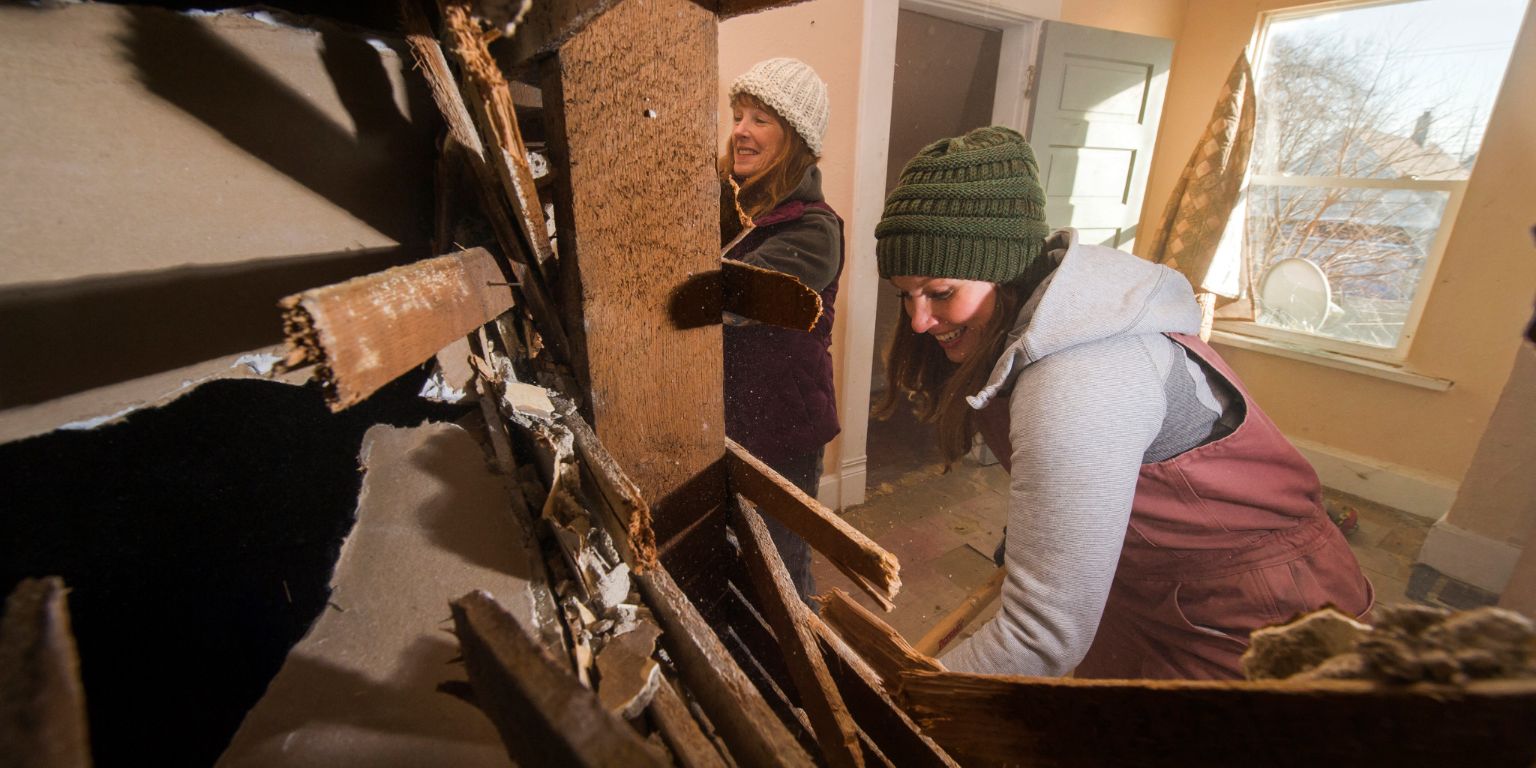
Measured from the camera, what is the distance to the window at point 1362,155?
10.8ft

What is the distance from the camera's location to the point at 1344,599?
125cm

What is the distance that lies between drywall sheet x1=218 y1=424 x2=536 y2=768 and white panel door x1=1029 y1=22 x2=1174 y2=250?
377 centimetres

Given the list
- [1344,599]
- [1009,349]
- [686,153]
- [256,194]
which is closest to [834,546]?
[686,153]

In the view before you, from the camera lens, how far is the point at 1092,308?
3.70 ft

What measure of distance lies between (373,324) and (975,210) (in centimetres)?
126

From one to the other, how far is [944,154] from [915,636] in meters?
2.31

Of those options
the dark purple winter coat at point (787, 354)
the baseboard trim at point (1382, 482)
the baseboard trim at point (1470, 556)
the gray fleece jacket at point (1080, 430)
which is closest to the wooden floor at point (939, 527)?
the baseboard trim at point (1382, 482)

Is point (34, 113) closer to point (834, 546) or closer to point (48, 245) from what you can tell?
point (48, 245)

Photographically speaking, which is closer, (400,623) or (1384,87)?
(400,623)

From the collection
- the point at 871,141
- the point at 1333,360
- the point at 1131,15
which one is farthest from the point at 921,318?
the point at 1333,360

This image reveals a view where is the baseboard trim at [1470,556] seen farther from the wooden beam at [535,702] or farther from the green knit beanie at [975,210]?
the wooden beam at [535,702]

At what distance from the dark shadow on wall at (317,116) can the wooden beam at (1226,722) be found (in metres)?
1.24

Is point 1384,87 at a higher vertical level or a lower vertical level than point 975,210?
higher

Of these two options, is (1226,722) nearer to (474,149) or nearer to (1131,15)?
(474,149)
